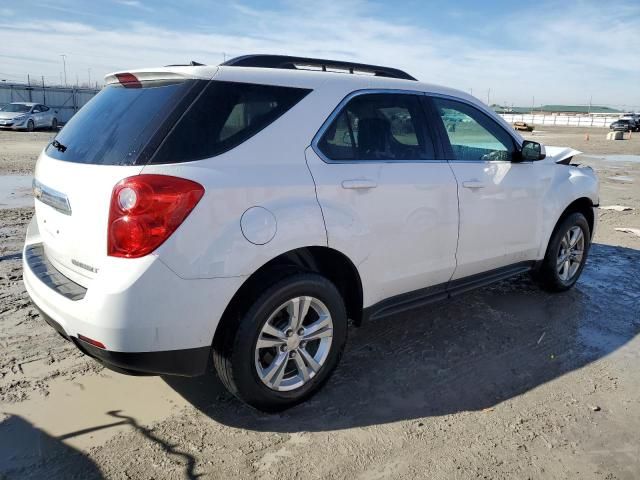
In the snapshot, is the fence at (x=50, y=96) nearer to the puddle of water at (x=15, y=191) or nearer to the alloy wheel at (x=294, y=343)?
the puddle of water at (x=15, y=191)

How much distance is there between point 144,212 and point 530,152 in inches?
124

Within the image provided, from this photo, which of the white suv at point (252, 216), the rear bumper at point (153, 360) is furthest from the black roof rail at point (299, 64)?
the rear bumper at point (153, 360)

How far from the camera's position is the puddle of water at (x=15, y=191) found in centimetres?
842

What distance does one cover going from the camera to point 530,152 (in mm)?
4305

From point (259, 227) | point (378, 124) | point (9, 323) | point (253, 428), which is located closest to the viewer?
point (259, 227)

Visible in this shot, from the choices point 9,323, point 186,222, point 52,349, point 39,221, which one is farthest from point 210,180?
point 9,323

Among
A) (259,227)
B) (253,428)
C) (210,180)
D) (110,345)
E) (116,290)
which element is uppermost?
(210,180)

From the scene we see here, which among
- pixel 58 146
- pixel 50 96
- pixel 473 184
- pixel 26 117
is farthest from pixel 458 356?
pixel 50 96

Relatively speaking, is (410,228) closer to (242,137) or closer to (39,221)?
(242,137)

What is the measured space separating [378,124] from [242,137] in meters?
1.05

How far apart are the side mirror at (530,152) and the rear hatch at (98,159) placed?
2712mm

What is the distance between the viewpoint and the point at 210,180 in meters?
2.56

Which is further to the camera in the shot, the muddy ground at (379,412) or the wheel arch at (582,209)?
the wheel arch at (582,209)

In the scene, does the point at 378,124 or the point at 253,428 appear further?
the point at 378,124
